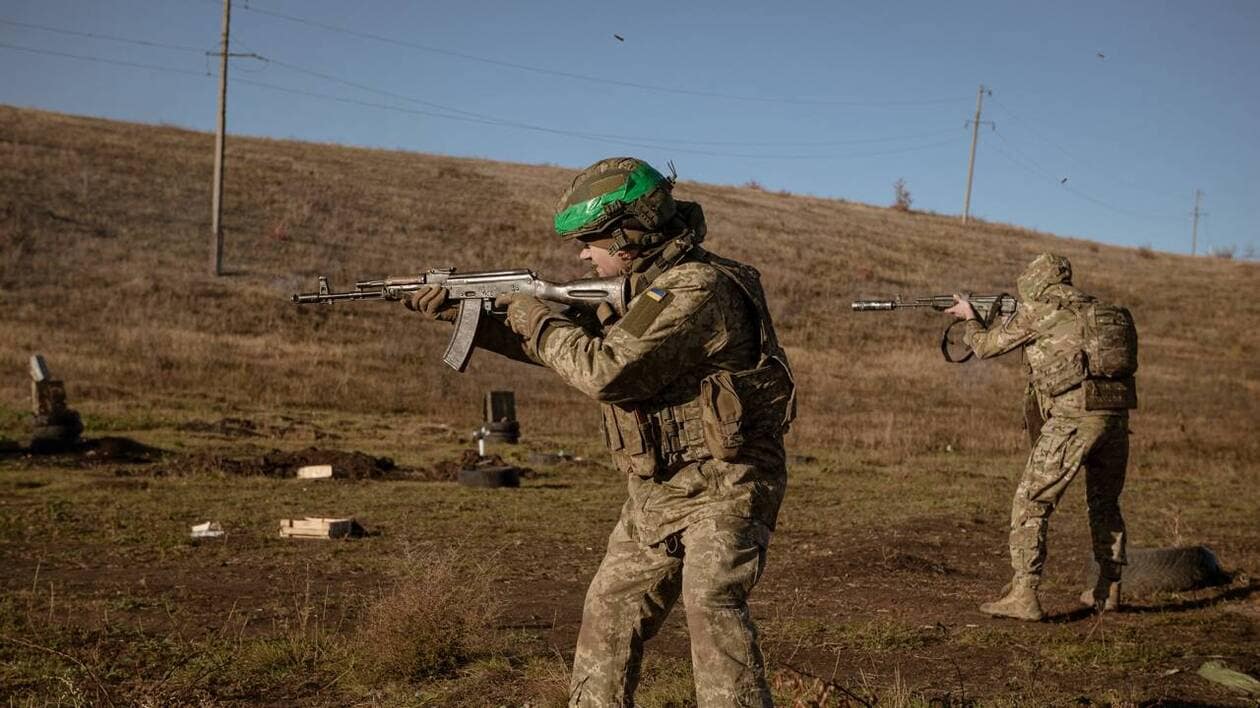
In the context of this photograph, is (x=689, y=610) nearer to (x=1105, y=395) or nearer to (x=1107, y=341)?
(x=1105, y=395)

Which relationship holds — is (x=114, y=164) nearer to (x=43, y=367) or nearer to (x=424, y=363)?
(x=424, y=363)

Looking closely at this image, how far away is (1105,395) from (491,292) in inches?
198

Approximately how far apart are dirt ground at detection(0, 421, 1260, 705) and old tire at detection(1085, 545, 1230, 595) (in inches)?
7.4

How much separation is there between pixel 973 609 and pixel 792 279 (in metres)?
33.1

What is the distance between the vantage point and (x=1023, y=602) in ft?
26.5

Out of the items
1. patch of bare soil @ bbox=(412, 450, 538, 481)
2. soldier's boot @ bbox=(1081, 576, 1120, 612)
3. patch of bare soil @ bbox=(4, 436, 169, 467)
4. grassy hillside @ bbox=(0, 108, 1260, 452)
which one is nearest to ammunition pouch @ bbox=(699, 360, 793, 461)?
Result: soldier's boot @ bbox=(1081, 576, 1120, 612)

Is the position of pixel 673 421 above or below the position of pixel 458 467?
above

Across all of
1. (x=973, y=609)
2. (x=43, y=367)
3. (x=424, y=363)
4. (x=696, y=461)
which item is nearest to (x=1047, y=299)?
(x=973, y=609)

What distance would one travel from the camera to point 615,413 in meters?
4.32

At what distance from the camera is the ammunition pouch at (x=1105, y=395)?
804 centimetres

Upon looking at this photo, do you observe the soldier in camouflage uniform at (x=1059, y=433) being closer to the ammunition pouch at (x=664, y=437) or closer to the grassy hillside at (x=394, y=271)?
the ammunition pouch at (x=664, y=437)

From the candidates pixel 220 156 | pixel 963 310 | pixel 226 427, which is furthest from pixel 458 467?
pixel 220 156

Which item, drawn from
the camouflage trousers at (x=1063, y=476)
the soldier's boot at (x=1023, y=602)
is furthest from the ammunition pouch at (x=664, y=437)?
the soldier's boot at (x=1023, y=602)

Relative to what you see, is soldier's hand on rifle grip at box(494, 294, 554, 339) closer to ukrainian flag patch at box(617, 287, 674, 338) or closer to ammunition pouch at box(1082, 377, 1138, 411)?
ukrainian flag patch at box(617, 287, 674, 338)
